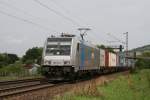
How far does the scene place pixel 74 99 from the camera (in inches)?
460

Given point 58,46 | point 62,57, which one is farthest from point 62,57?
point 58,46

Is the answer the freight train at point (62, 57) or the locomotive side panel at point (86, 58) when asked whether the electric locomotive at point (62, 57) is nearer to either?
the freight train at point (62, 57)

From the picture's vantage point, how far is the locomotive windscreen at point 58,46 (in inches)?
878

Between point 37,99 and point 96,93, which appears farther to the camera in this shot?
point 96,93

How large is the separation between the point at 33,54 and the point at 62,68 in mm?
85022

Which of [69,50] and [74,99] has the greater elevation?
[69,50]

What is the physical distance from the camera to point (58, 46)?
890 inches

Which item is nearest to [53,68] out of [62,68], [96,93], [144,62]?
[62,68]

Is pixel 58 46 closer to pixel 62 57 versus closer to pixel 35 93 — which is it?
pixel 62 57

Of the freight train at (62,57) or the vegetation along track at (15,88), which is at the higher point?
the freight train at (62,57)

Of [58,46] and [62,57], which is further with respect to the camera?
[58,46]

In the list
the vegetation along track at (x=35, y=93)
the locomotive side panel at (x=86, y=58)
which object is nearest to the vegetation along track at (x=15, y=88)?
the vegetation along track at (x=35, y=93)

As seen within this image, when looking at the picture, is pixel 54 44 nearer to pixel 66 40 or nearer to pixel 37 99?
pixel 66 40

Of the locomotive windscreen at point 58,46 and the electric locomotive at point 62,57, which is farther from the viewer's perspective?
the locomotive windscreen at point 58,46
